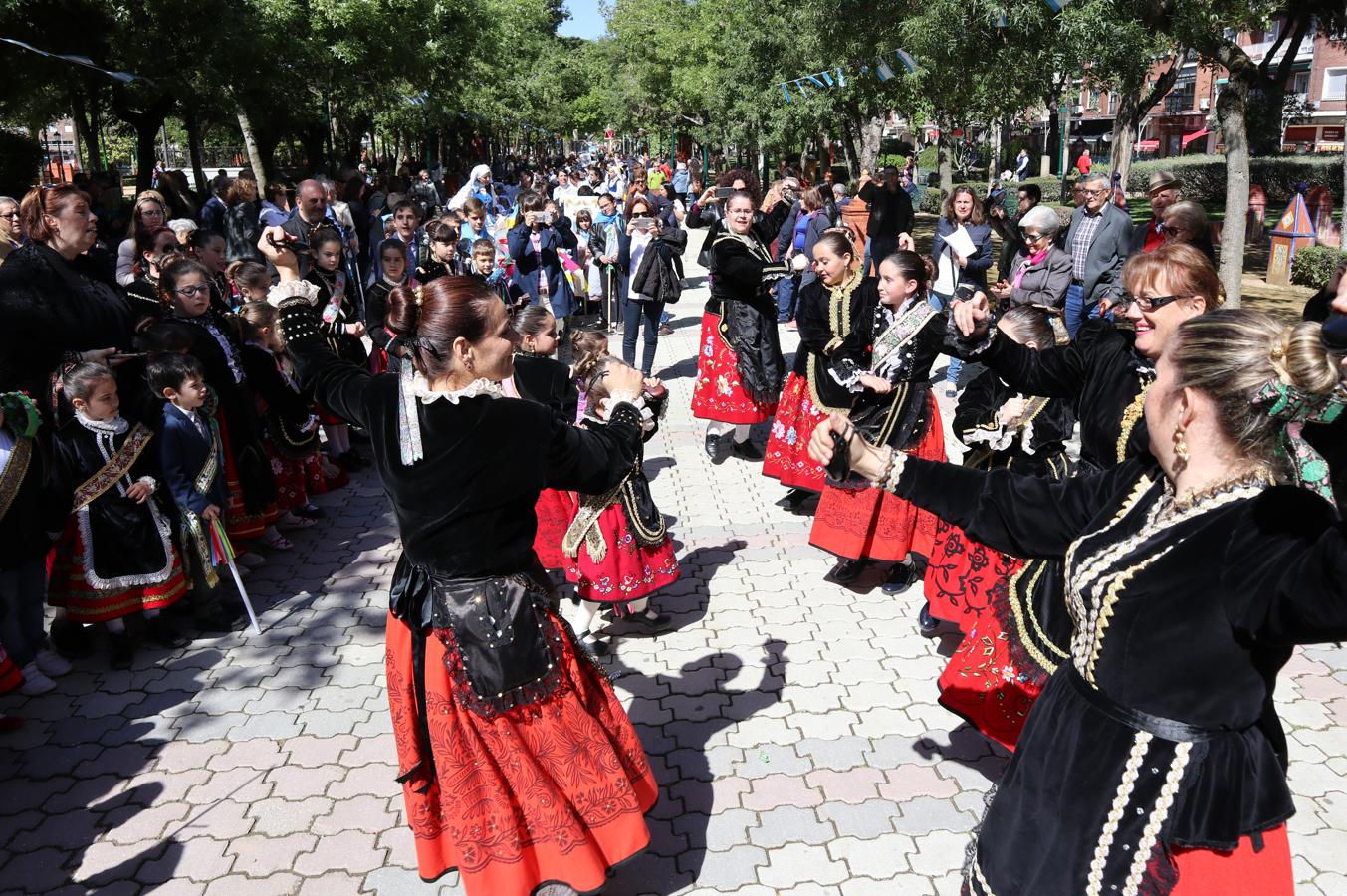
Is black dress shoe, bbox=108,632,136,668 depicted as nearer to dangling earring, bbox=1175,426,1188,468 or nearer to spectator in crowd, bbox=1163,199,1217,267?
dangling earring, bbox=1175,426,1188,468

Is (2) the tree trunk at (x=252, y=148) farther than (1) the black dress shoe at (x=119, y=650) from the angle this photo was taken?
Yes

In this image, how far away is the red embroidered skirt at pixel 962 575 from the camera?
427 centimetres

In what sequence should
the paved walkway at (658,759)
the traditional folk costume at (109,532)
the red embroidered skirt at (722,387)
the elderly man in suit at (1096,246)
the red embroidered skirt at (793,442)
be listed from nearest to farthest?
the paved walkway at (658,759) → the traditional folk costume at (109,532) → the red embroidered skirt at (793,442) → the red embroidered skirt at (722,387) → the elderly man in suit at (1096,246)

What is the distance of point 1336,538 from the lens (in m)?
1.62

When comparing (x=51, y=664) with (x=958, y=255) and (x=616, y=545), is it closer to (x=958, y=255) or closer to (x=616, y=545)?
(x=616, y=545)

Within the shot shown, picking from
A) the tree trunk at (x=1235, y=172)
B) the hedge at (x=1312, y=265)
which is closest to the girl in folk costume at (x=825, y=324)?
the tree trunk at (x=1235, y=172)

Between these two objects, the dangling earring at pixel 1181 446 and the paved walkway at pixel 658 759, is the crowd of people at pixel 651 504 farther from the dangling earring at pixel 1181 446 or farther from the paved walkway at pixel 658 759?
the paved walkway at pixel 658 759

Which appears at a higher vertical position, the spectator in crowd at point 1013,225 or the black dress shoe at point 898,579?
the spectator in crowd at point 1013,225

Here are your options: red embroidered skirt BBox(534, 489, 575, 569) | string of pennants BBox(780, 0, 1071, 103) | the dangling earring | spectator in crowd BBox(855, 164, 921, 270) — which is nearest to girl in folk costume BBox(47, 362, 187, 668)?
red embroidered skirt BBox(534, 489, 575, 569)

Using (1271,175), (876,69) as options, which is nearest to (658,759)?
(876,69)

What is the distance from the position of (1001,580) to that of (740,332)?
4.02 metres

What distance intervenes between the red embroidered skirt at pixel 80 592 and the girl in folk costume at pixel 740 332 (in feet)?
14.0

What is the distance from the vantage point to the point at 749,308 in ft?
25.3

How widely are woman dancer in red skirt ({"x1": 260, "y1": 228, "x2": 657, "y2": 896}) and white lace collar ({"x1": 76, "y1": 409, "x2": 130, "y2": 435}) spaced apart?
2285mm
